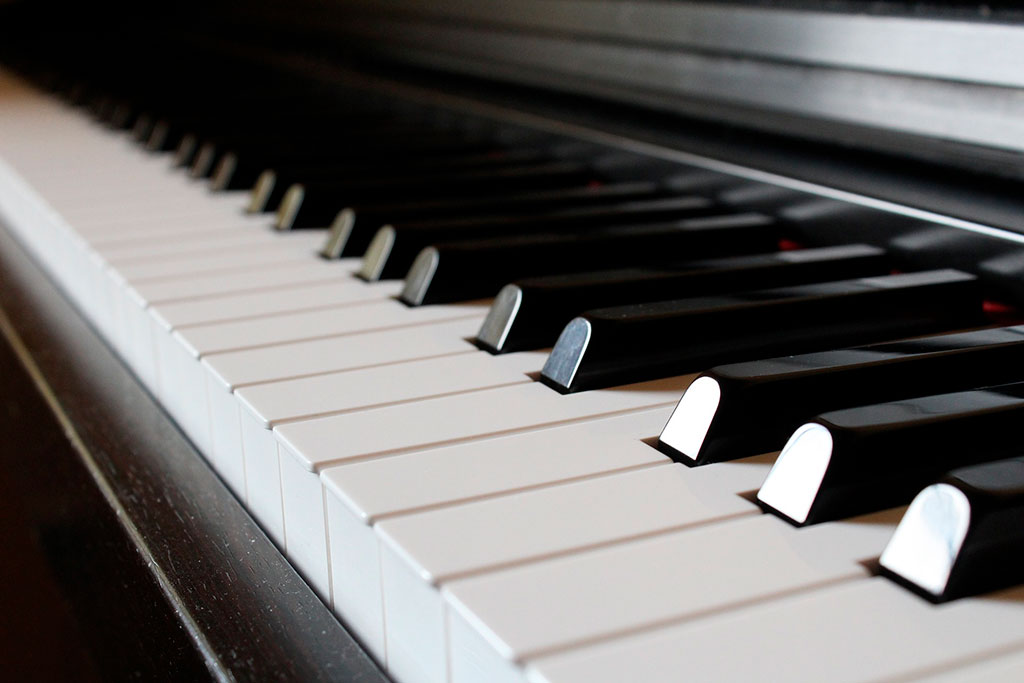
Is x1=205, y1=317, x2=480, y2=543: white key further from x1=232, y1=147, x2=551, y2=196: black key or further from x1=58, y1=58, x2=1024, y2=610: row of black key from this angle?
x1=232, y1=147, x2=551, y2=196: black key

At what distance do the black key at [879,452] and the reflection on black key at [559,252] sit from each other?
47 centimetres

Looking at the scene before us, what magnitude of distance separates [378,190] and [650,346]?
71 centimetres

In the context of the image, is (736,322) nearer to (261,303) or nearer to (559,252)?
(559,252)

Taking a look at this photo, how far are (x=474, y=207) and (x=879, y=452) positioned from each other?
78cm

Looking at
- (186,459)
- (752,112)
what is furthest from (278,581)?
(752,112)

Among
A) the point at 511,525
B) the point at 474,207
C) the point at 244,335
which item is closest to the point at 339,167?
the point at 474,207

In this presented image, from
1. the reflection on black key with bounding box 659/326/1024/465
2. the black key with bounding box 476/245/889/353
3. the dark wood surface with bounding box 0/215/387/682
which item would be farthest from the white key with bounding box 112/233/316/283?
the reflection on black key with bounding box 659/326/1024/465

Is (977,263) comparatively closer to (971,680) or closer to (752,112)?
(752,112)

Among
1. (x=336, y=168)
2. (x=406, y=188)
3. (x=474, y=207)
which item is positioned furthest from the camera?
(x=336, y=168)

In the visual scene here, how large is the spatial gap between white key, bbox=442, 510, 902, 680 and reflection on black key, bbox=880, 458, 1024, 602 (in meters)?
0.03

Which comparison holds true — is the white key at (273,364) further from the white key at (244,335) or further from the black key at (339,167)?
the black key at (339,167)

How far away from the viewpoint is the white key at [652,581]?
0.47 m

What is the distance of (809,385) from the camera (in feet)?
2.23

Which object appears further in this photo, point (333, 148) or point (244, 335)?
point (333, 148)
